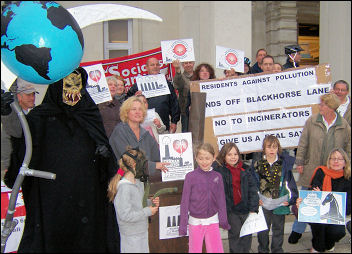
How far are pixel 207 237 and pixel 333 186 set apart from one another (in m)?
1.61

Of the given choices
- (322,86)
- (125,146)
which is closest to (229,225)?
(125,146)

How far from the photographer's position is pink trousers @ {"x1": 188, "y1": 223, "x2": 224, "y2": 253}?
3.38 m

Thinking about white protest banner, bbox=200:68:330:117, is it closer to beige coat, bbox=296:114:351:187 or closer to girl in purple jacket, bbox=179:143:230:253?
beige coat, bbox=296:114:351:187

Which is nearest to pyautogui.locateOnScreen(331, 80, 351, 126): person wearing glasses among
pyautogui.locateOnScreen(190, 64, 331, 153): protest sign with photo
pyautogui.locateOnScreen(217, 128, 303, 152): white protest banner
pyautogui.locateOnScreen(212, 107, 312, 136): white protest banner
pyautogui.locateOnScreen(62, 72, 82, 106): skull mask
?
pyautogui.locateOnScreen(190, 64, 331, 153): protest sign with photo

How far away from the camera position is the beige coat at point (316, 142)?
440 cm

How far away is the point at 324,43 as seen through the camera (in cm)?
812

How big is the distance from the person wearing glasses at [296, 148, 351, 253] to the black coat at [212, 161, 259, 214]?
845 mm

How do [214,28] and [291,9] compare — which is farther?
[291,9]

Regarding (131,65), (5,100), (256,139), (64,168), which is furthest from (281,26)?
(5,100)

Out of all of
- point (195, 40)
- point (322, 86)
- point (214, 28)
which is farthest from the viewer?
point (195, 40)

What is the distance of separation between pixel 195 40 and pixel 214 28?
1635 millimetres

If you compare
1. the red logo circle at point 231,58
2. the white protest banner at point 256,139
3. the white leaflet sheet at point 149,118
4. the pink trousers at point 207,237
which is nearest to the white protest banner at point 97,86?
the white leaflet sheet at point 149,118

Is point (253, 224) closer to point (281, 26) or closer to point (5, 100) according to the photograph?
point (5, 100)

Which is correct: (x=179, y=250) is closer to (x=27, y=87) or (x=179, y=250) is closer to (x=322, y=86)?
(x=27, y=87)
